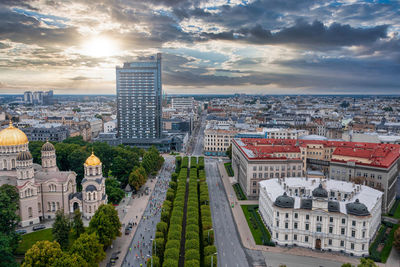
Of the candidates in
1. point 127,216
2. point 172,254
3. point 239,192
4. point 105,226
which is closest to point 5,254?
point 105,226

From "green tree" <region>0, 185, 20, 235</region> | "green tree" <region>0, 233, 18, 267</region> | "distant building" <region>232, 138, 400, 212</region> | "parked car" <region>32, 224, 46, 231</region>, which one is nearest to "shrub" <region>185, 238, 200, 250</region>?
"green tree" <region>0, 233, 18, 267</region>

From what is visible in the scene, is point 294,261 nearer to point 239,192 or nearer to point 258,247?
point 258,247

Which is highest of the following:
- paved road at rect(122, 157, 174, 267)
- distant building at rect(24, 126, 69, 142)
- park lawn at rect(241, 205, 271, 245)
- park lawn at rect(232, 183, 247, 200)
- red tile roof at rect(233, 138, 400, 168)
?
red tile roof at rect(233, 138, 400, 168)

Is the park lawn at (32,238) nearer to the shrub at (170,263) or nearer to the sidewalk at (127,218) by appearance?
the sidewalk at (127,218)

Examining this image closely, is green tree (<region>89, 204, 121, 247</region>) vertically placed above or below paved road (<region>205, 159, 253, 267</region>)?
above

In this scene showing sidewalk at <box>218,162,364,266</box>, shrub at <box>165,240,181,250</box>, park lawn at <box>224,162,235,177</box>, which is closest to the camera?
shrub at <box>165,240,181,250</box>

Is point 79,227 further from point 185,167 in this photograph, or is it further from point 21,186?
Answer: point 185,167

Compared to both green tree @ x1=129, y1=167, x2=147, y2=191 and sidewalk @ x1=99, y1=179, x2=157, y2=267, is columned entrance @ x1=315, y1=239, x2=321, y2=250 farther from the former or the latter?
green tree @ x1=129, y1=167, x2=147, y2=191
